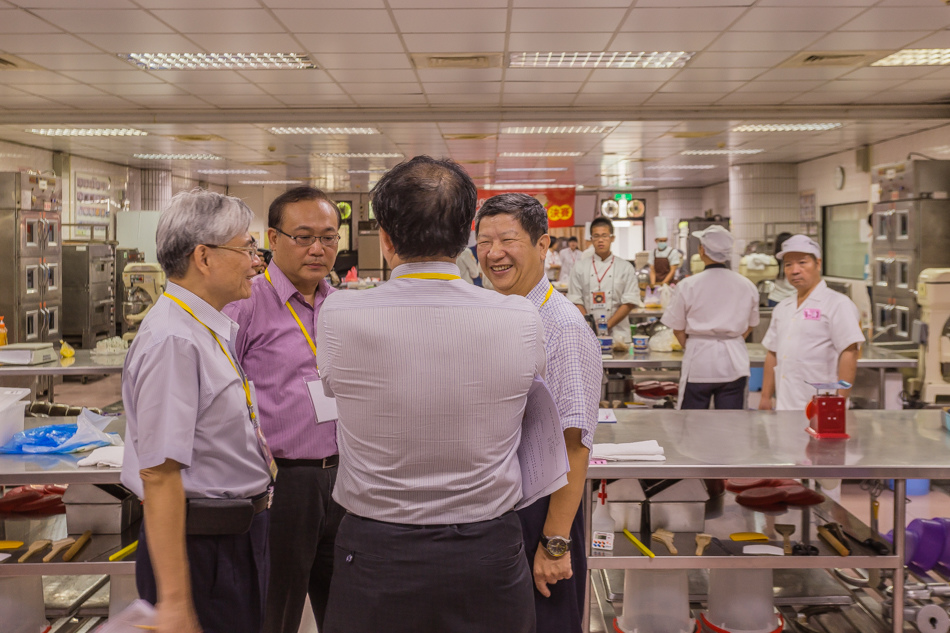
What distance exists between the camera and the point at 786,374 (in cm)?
406

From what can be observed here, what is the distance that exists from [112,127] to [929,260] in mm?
8731

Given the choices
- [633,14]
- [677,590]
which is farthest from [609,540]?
[633,14]

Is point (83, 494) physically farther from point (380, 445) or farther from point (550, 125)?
point (550, 125)

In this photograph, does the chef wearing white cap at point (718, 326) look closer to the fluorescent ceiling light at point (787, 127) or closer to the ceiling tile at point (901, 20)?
the ceiling tile at point (901, 20)

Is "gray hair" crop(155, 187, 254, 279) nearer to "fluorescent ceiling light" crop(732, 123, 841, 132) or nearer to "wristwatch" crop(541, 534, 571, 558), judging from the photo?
"wristwatch" crop(541, 534, 571, 558)

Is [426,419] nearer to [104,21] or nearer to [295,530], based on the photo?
[295,530]

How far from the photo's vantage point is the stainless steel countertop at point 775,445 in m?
2.47

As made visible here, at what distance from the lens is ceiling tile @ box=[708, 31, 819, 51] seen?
542cm

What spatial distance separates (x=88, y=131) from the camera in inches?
371

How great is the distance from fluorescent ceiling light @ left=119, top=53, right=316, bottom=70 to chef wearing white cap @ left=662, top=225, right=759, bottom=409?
3511 millimetres

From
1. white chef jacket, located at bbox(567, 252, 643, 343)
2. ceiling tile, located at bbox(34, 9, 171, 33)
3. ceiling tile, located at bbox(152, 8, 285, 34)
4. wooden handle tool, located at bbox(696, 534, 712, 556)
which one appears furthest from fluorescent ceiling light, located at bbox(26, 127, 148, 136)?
wooden handle tool, located at bbox(696, 534, 712, 556)

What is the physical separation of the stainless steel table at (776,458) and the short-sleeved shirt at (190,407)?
1202mm

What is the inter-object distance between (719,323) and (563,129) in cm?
548

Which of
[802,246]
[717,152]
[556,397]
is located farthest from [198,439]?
[717,152]
